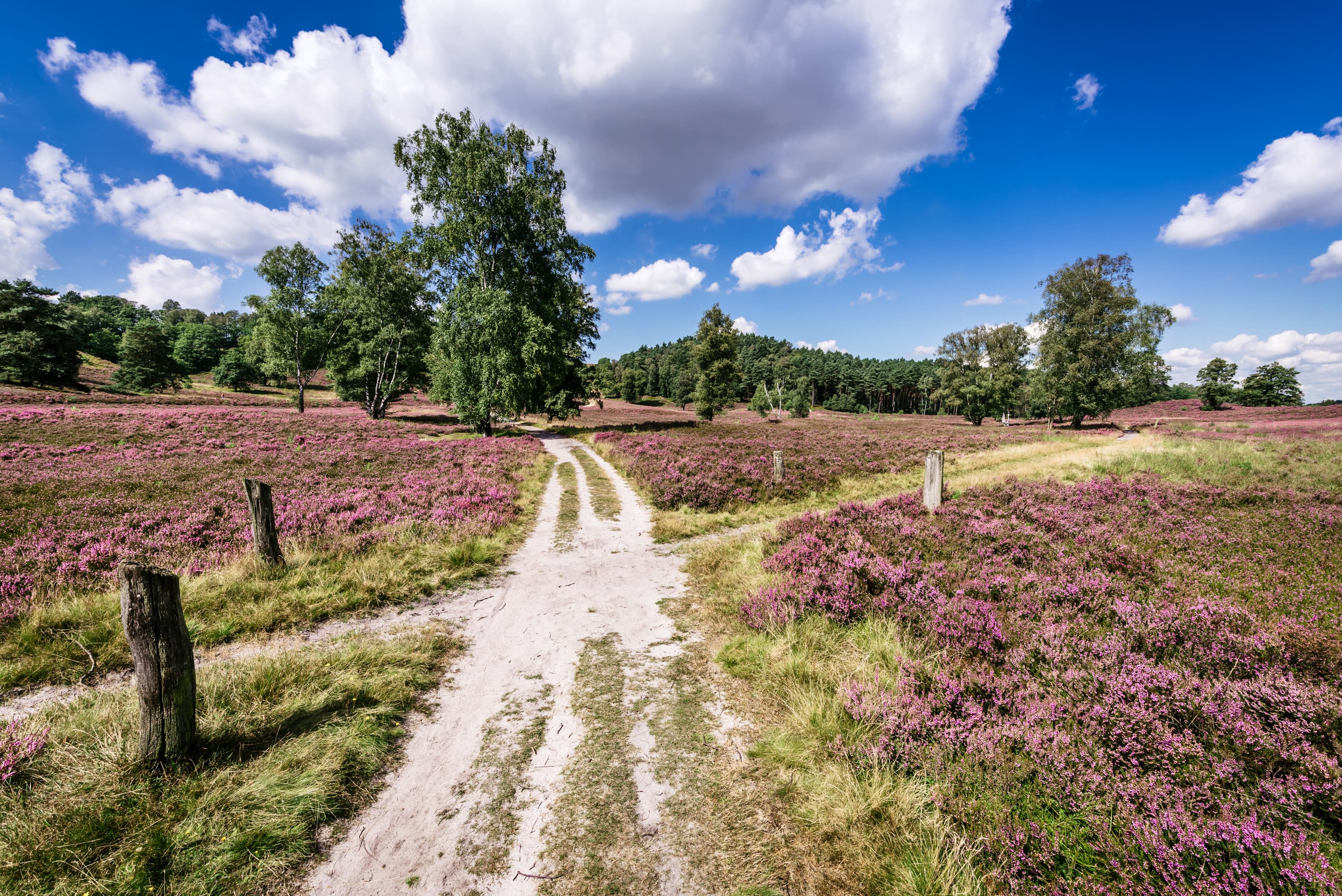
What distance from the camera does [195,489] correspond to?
12.5 m

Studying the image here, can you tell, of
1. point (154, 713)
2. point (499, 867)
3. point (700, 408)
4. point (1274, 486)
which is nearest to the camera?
→ point (499, 867)

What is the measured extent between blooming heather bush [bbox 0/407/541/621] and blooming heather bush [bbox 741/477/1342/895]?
31.3ft

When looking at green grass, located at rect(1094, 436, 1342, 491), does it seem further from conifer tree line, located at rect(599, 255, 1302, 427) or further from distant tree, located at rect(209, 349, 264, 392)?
distant tree, located at rect(209, 349, 264, 392)

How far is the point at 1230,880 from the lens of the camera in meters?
2.46

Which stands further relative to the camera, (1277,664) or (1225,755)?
(1277,664)

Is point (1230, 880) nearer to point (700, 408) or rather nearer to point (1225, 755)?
point (1225, 755)

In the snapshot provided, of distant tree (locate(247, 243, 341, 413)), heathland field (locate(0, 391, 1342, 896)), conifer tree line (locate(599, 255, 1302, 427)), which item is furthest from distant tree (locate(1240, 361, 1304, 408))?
distant tree (locate(247, 243, 341, 413))

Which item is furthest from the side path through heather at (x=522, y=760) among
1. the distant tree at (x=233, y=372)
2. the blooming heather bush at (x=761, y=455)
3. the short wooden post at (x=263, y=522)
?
the distant tree at (x=233, y=372)

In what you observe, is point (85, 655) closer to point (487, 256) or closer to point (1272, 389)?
point (487, 256)

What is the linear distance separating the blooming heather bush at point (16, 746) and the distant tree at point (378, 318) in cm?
3390

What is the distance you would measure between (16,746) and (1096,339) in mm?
60668

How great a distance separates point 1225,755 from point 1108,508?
31.5 feet

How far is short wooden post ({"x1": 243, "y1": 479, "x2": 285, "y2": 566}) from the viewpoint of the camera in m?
7.72

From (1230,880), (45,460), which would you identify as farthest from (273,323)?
(1230,880)
